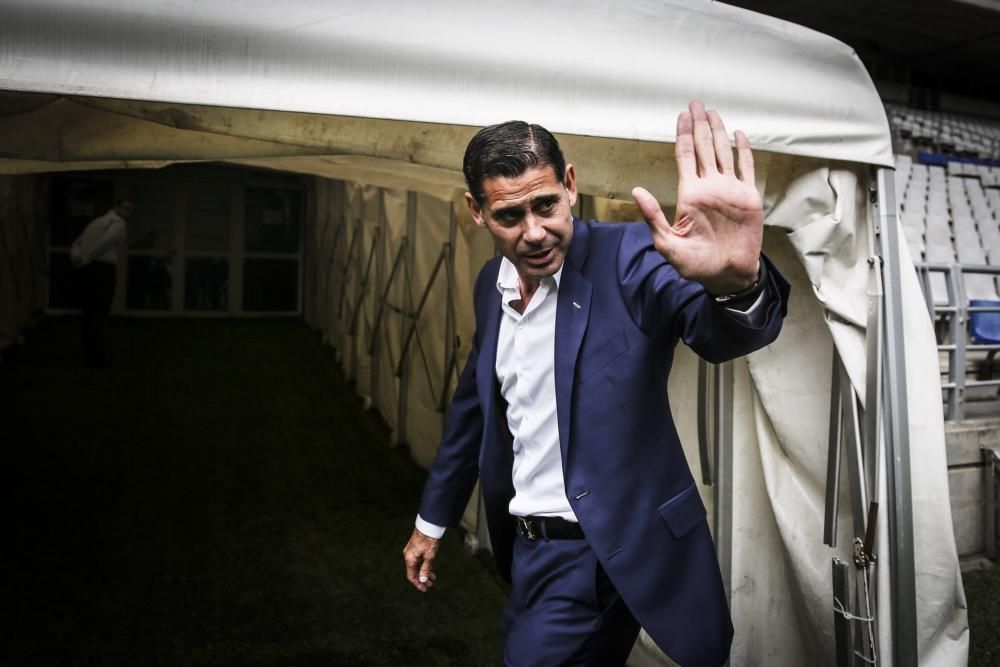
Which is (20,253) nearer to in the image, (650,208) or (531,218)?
(531,218)

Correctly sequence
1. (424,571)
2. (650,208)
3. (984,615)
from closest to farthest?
(650,208)
(424,571)
(984,615)

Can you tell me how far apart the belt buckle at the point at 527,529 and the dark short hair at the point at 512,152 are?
0.74m

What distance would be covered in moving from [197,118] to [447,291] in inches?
112

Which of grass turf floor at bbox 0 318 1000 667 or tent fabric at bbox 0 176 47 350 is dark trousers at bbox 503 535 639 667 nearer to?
grass turf floor at bbox 0 318 1000 667

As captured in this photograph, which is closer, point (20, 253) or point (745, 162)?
point (745, 162)

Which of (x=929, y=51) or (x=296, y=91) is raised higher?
(x=929, y=51)

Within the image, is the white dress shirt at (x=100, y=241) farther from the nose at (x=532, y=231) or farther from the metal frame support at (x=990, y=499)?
the metal frame support at (x=990, y=499)

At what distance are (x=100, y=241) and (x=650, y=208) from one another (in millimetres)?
8041

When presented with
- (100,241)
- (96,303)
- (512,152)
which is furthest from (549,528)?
(96,303)

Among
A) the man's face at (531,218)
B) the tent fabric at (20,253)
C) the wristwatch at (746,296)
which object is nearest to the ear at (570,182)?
the man's face at (531,218)

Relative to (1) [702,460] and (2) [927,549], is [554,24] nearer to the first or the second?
(1) [702,460]

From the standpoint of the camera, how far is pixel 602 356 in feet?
5.20

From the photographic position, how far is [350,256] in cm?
820

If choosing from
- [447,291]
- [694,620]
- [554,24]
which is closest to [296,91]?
[554,24]
